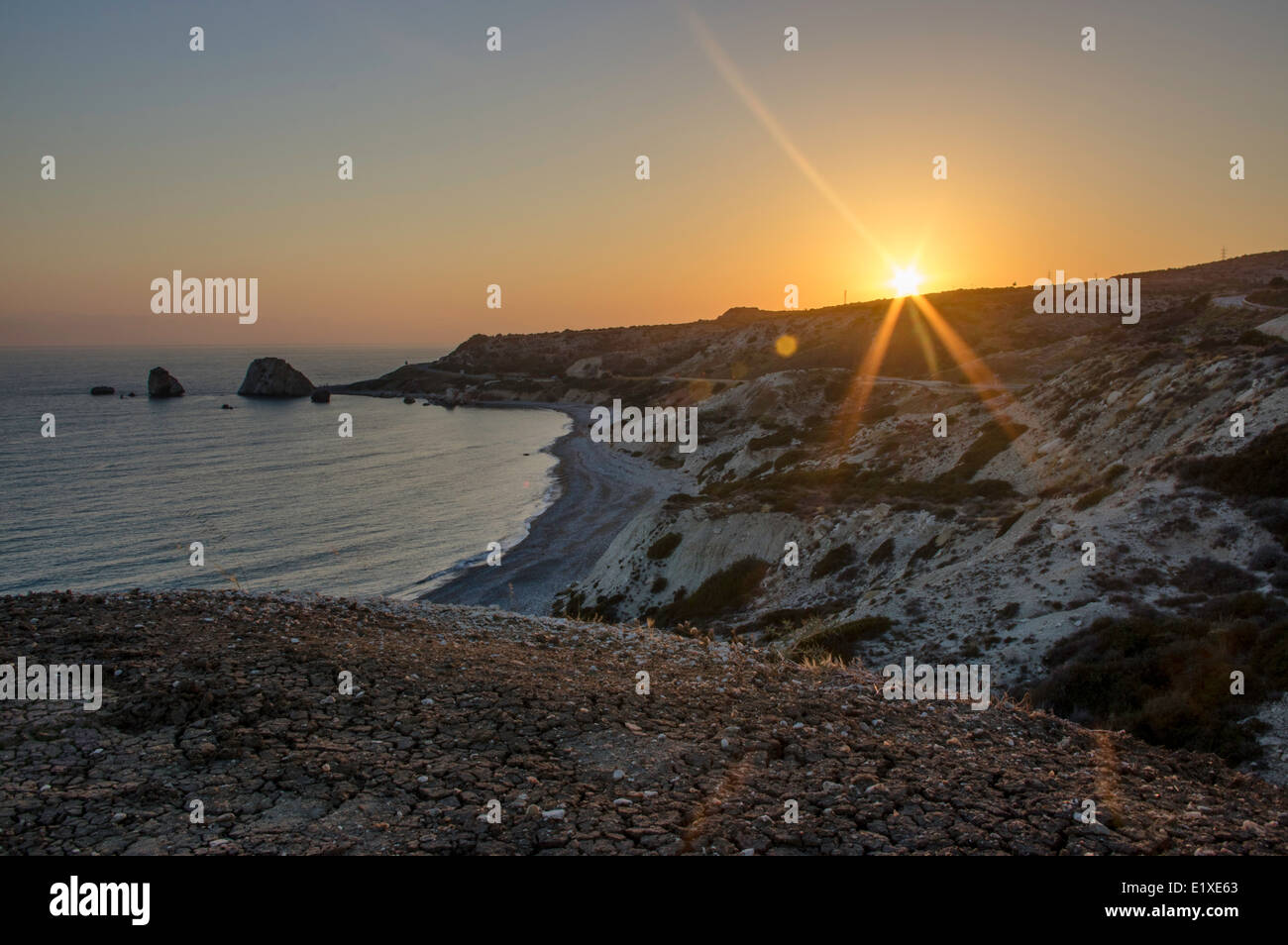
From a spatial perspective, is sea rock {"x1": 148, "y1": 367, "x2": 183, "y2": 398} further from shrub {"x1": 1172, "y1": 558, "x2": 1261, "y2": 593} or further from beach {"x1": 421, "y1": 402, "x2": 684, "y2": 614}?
shrub {"x1": 1172, "y1": 558, "x2": 1261, "y2": 593}

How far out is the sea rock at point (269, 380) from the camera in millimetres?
163500

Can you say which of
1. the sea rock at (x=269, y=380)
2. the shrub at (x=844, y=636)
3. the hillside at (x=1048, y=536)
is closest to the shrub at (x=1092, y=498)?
the hillside at (x=1048, y=536)

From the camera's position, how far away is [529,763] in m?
8.06

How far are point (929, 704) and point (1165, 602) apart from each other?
44.3 feet

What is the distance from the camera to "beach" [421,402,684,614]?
42.2m

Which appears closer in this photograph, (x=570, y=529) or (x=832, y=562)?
(x=832, y=562)

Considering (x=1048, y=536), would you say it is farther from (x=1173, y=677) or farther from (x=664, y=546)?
(x=664, y=546)

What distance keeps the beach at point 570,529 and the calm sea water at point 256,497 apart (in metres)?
2.40

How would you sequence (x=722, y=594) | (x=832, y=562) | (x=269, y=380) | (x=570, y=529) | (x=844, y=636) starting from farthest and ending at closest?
(x=269, y=380), (x=570, y=529), (x=722, y=594), (x=832, y=562), (x=844, y=636)

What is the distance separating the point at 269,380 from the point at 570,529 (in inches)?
5285

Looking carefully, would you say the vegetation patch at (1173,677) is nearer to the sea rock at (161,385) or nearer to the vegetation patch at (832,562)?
the vegetation patch at (832,562)

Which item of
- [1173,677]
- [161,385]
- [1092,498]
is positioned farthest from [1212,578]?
[161,385]

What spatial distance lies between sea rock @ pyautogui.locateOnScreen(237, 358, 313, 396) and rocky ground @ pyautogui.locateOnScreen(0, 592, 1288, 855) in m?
170
